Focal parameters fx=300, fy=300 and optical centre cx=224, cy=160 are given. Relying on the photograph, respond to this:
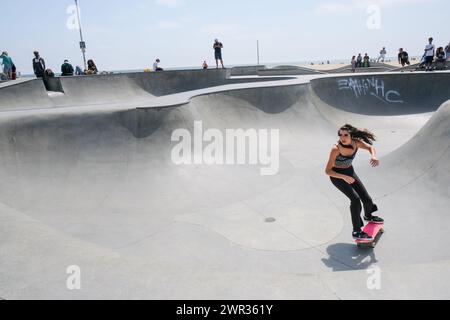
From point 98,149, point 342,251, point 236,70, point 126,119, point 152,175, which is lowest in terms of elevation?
point 342,251

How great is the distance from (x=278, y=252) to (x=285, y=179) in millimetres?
3277

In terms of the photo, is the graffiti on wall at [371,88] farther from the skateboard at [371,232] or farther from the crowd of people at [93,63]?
the skateboard at [371,232]

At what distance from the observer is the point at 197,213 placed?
243 inches

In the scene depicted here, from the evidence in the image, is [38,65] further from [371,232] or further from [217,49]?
[371,232]

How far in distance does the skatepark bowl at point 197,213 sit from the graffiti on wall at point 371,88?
514cm

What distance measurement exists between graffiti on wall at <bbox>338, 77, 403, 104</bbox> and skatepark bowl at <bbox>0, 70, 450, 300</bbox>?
5142 millimetres

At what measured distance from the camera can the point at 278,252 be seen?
477 centimetres

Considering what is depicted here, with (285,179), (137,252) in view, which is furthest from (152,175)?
(285,179)

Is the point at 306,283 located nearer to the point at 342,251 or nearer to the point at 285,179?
the point at 342,251

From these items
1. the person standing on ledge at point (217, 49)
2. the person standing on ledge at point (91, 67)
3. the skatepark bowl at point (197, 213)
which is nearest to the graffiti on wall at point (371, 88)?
the skatepark bowl at point (197, 213)

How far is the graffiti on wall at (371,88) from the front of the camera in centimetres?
1541

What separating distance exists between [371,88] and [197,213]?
13.5 meters
